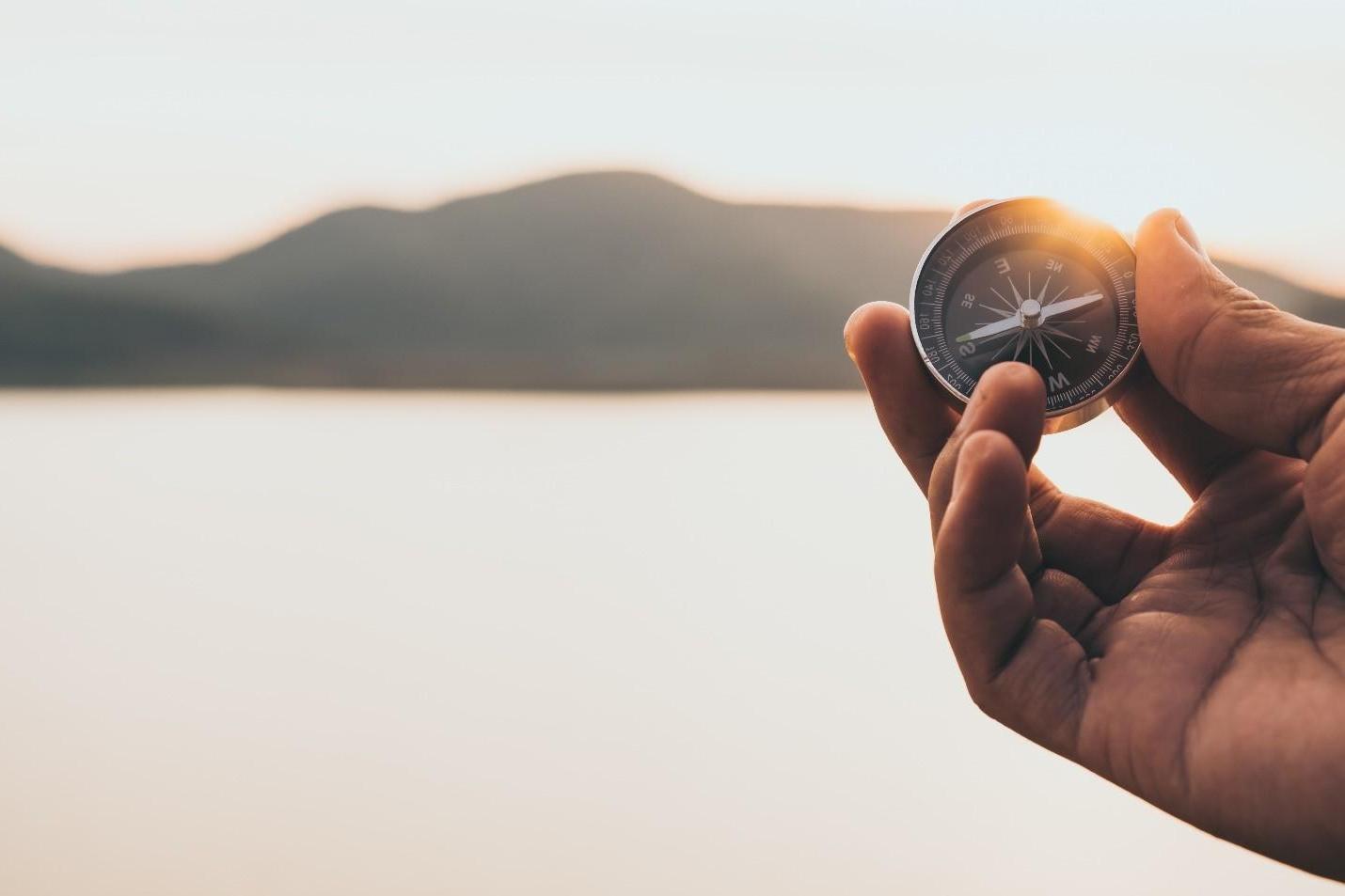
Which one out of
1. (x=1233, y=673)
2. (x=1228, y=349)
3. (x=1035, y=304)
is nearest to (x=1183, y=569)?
(x=1233, y=673)

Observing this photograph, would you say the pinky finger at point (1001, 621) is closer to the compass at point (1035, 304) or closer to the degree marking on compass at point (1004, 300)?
the compass at point (1035, 304)

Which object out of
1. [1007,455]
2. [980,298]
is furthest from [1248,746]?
[980,298]

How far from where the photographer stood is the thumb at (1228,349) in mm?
1915

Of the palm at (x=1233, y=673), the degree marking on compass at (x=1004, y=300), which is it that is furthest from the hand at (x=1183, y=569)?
the degree marking on compass at (x=1004, y=300)

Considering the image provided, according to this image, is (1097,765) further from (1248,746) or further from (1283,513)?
(1283,513)

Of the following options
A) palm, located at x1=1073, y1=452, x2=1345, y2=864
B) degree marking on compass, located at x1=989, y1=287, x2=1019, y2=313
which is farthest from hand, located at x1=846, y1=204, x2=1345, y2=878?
degree marking on compass, located at x1=989, y1=287, x2=1019, y2=313

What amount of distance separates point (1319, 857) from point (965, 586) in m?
0.69

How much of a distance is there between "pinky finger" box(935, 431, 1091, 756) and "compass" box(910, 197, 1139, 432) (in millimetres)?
434

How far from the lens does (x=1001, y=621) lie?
6.30 feet

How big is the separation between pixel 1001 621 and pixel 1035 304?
0.72m

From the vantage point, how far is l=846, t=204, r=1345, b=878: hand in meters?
1.77

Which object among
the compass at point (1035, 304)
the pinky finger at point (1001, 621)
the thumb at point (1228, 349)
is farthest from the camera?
the compass at point (1035, 304)

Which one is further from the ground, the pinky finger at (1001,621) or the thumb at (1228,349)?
the thumb at (1228,349)

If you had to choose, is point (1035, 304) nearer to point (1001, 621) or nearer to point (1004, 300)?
point (1004, 300)
